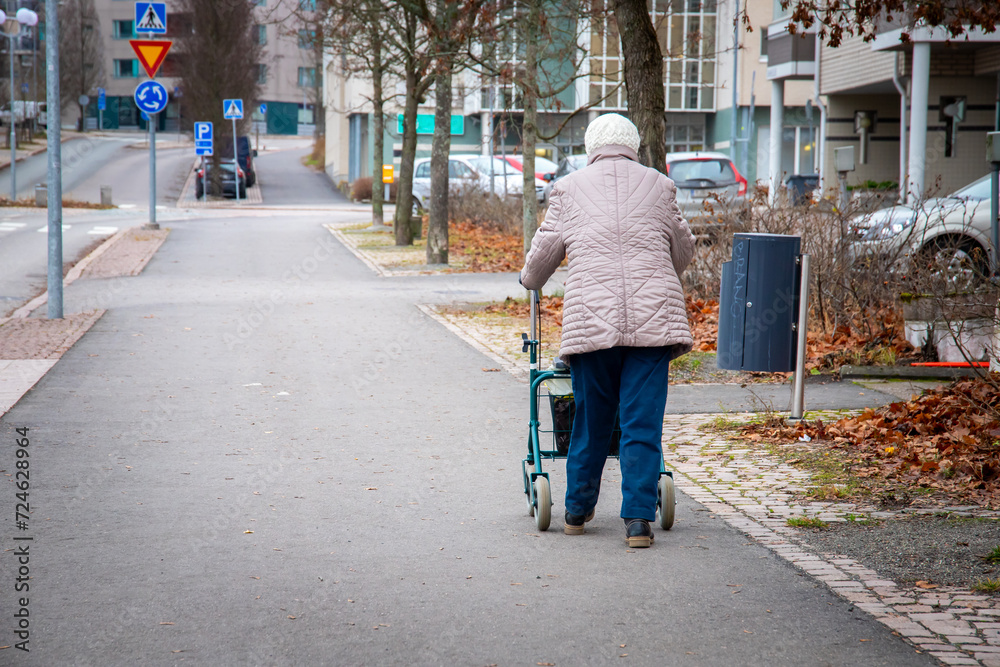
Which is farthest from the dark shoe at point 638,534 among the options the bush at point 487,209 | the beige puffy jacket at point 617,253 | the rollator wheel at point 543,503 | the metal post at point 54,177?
the bush at point 487,209

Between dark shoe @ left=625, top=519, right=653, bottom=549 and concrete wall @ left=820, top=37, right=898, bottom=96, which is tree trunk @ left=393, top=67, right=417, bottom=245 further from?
dark shoe @ left=625, top=519, right=653, bottom=549

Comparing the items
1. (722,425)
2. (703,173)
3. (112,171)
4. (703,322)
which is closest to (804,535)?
(722,425)

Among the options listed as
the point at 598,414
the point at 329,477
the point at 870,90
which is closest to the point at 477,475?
the point at 329,477

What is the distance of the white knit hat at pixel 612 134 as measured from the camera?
5.00 m

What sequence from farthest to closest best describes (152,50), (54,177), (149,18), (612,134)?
(149,18)
(152,50)
(54,177)
(612,134)

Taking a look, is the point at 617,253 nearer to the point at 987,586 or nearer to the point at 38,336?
the point at 987,586

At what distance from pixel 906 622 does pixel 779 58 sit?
28.6m

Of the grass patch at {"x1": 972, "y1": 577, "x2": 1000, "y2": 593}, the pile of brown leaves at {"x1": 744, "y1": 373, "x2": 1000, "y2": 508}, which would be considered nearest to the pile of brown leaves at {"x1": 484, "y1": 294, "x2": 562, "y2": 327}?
the pile of brown leaves at {"x1": 744, "y1": 373, "x2": 1000, "y2": 508}

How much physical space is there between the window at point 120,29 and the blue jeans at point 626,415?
102121 millimetres

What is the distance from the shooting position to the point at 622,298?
478 centimetres

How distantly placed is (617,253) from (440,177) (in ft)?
47.9

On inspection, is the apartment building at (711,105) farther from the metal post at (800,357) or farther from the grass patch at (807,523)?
the grass patch at (807,523)

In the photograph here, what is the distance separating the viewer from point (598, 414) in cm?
498

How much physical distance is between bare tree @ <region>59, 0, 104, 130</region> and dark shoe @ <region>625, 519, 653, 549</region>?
83793 millimetres
